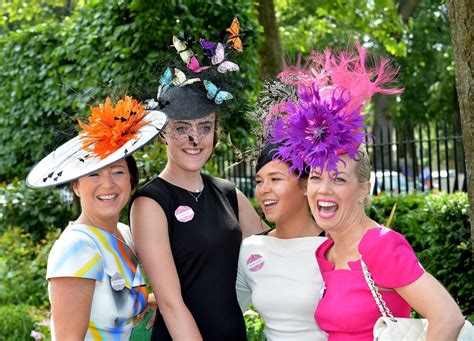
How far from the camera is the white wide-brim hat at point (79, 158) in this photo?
10.1 ft

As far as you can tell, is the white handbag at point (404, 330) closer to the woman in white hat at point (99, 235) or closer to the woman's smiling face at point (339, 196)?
the woman's smiling face at point (339, 196)

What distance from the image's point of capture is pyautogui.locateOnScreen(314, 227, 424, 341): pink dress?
2.57m

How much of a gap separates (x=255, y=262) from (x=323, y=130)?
0.83 meters

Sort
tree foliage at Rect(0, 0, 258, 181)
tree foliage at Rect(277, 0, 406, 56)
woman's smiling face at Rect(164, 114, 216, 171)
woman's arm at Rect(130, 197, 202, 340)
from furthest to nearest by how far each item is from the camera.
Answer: tree foliage at Rect(277, 0, 406, 56), tree foliage at Rect(0, 0, 258, 181), woman's smiling face at Rect(164, 114, 216, 171), woman's arm at Rect(130, 197, 202, 340)

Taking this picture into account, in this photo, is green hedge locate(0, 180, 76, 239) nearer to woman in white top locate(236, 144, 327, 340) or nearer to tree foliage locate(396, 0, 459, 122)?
woman in white top locate(236, 144, 327, 340)

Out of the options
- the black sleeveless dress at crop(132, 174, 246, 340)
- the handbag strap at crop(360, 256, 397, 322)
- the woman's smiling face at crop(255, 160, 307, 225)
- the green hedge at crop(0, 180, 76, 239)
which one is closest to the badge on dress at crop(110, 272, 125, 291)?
the black sleeveless dress at crop(132, 174, 246, 340)

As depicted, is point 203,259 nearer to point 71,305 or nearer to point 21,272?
point 71,305

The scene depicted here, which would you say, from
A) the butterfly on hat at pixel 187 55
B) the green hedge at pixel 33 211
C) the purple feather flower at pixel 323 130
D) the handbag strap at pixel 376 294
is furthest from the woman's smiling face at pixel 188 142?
the green hedge at pixel 33 211

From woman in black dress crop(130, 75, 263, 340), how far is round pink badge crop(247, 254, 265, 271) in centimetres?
11

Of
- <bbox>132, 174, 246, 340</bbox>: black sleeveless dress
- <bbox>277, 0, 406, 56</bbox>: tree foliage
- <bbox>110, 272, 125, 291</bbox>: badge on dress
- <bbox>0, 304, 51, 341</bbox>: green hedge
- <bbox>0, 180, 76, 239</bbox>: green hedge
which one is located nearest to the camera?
<bbox>110, 272, 125, 291</bbox>: badge on dress

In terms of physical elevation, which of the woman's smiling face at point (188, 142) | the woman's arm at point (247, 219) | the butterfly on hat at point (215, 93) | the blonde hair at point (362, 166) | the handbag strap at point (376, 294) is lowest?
the handbag strap at point (376, 294)

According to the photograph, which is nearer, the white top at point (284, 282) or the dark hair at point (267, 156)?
the white top at point (284, 282)

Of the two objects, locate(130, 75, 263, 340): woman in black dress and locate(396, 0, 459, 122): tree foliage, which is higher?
locate(396, 0, 459, 122): tree foliage

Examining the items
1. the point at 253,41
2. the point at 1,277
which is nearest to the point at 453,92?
the point at 253,41
